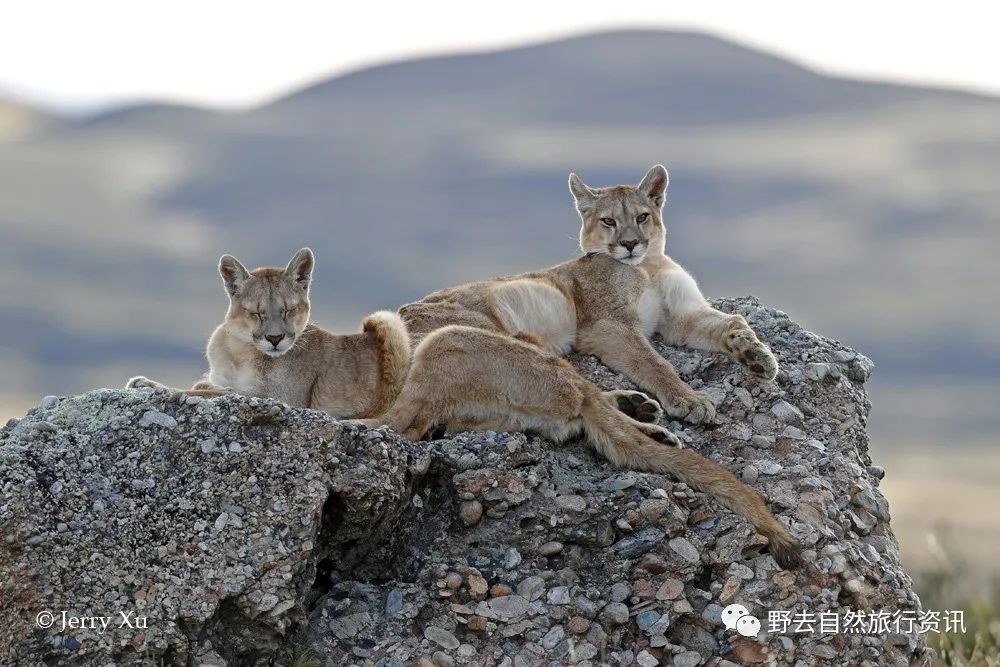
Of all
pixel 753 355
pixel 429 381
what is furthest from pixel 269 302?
pixel 753 355

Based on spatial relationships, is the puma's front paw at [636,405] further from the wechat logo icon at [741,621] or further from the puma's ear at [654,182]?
the puma's ear at [654,182]

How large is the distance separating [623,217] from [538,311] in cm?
156

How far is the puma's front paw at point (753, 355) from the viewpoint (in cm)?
1102

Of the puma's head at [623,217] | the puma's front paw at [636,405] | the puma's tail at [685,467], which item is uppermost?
the puma's head at [623,217]

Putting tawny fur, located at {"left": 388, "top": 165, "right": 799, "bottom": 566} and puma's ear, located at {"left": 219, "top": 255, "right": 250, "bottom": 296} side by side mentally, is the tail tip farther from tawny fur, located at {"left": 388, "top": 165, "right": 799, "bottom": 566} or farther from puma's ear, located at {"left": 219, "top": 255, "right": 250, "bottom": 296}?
puma's ear, located at {"left": 219, "top": 255, "right": 250, "bottom": 296}

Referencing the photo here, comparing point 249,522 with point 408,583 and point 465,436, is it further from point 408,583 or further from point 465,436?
point 465,436

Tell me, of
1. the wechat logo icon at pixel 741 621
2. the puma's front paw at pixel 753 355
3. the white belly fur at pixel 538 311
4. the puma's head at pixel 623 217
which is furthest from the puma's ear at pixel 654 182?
the wechat logo icon at pixel 741 621

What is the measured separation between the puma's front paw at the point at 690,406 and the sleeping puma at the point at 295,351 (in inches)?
85.9

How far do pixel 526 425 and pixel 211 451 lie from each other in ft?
7.95

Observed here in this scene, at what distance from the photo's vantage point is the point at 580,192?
13.4 m

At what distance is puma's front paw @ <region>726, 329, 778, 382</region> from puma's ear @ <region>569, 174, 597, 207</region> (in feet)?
8.85

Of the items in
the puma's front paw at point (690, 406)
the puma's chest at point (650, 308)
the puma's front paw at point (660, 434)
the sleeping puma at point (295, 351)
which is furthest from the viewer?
the puma's chest at point (650, 308)

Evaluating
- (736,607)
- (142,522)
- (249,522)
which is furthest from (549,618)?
(142,522)

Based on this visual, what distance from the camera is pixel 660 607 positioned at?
9070 millimetres
